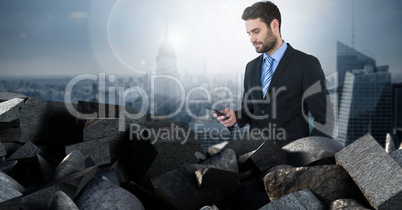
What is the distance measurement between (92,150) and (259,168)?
1.61 metres

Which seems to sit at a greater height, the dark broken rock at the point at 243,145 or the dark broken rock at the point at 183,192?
the dark broken rock at the point at 243,145

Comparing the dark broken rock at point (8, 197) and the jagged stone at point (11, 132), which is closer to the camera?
the dark broken rock at point (8, 197)

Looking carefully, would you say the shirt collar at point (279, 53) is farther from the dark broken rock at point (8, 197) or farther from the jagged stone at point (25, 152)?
the dark broken rock at point (8, 197)

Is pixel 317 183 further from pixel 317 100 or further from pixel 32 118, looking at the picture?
pixel 32 118

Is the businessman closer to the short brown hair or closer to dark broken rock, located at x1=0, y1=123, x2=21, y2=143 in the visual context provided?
the short brown hair

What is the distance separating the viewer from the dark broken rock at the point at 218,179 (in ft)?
12.2

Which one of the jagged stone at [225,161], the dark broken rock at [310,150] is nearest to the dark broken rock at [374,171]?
the dark broken rock at [310,150]

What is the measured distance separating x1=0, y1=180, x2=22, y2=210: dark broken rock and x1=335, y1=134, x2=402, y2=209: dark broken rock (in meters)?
2.41

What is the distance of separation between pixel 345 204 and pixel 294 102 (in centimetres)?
251

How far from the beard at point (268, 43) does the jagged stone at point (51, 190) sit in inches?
114

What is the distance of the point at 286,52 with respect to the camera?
5742 mm

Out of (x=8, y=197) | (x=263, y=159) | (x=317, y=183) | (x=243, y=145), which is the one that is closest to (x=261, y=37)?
(x=243, y=145)

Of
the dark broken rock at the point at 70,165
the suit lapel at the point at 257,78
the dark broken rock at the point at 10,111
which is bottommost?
the dark broken rock at the point at 70,165

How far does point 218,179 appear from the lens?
3.77 meters
